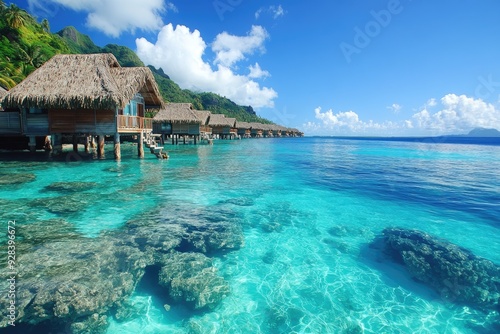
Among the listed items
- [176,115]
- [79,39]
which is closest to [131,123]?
[176,115]

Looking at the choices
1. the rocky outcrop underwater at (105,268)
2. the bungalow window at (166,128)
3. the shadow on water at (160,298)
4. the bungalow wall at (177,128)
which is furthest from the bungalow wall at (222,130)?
the shadow on water at (160,298)

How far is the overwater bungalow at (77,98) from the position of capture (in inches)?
525

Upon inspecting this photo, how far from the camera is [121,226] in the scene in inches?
Result: 247

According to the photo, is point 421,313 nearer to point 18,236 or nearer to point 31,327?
point 31,327

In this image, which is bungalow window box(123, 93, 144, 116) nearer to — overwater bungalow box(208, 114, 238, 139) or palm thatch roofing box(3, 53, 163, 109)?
palm thatch roofing box(3, 53, 163, 109)

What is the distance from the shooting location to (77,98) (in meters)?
13.2

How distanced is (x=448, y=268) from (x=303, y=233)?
9.43 ft

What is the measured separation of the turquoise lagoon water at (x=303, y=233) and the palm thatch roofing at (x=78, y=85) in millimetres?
3287

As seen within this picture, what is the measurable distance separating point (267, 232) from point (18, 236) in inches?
206

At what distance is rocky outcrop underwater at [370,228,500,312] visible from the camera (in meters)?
4.26

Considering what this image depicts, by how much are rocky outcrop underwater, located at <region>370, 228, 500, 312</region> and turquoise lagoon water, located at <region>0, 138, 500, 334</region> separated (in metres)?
0.22

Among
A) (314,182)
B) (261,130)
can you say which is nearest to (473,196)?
(314,182)

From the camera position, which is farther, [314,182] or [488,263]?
[314,182]

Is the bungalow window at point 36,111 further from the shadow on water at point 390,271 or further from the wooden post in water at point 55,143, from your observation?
the shadow on water at point 390,271
